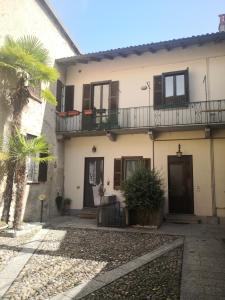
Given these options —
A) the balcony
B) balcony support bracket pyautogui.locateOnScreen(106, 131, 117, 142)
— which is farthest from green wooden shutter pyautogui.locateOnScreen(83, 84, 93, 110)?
balcony support bracket pyautogui.locateOnScreen(106, 131, 117, 142)

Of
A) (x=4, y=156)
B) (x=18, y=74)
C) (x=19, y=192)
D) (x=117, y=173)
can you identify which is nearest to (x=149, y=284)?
(x=19, y=192)

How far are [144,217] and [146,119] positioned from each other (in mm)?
4297

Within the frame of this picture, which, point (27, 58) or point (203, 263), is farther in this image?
point (27, 58)

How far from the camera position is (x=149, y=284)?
446cm

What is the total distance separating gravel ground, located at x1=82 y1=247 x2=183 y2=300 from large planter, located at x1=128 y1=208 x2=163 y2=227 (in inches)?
144

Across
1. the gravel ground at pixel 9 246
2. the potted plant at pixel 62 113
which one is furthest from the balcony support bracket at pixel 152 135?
the gravel ground at pixel 9 246

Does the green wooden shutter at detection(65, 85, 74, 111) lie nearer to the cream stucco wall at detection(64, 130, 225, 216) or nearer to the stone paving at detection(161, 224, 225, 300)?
the cream stucco wall at detection(64, 130, 225, 216)

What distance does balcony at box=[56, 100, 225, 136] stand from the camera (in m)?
10.7

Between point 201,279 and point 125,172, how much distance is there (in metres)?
7.58

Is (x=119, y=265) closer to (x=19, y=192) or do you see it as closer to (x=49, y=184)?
(x=19, y=192)

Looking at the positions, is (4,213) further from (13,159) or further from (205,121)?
(205,121)

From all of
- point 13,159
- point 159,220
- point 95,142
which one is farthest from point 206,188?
point 13,159

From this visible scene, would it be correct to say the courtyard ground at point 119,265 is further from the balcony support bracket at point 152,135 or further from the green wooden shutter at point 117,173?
the balcony support bracket at point 152,135

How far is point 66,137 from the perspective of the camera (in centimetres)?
1276
